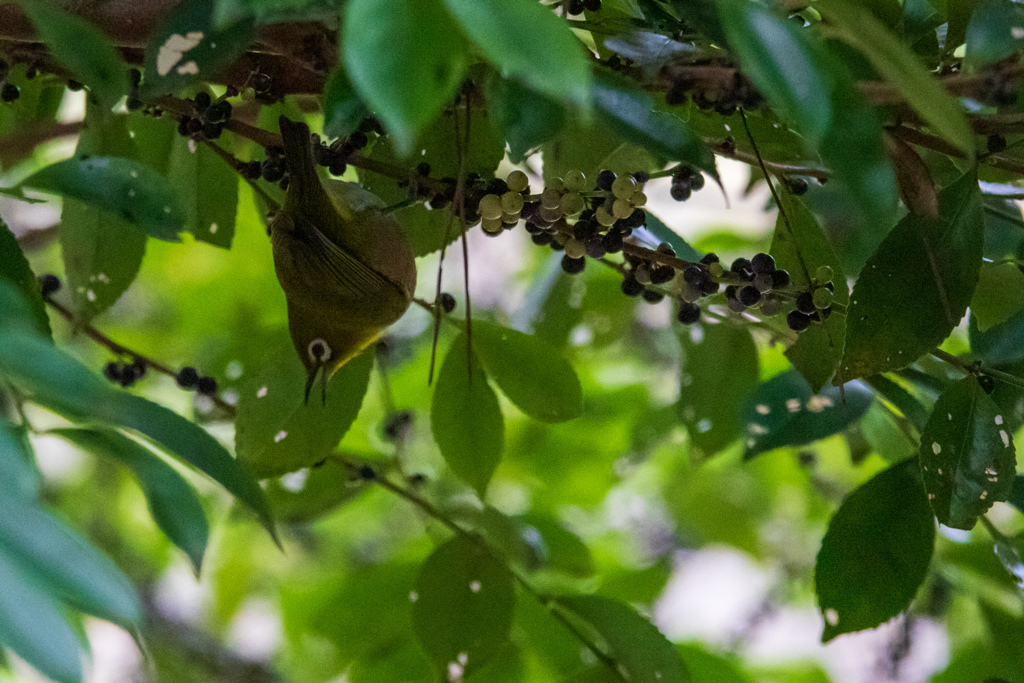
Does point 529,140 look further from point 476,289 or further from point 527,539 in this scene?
point 476,289

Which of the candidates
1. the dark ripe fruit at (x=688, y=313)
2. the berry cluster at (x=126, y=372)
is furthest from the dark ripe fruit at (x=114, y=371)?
the dark ripe fruit at (x=688, y=313)

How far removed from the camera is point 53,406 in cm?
41

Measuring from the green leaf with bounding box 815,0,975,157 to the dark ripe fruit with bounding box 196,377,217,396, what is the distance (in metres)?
0.58

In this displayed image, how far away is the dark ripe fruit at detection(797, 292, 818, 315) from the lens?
1.81ft

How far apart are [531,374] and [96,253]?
341 mm

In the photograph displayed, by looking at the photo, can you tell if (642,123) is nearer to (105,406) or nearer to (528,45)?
(528,45)

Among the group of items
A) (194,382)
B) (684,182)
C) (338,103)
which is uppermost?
(338,103)

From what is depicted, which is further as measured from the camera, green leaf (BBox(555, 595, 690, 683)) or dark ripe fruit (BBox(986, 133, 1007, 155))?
green leaf (BBox(555, 595, 690, 683))

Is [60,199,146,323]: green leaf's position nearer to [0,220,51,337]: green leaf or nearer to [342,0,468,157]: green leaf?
[0,220,51,337]: green leaf

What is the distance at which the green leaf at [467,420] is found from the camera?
2.00 ft

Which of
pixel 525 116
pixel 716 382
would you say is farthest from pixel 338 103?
pixel 716 382

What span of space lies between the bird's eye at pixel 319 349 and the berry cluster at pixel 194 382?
0.19 meters

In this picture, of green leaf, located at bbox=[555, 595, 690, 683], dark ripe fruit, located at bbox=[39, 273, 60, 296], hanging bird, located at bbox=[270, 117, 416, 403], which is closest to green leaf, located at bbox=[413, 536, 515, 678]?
green leaf, located at bbox=[555, 595, 690, 683]

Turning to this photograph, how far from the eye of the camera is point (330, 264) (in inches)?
22.2
